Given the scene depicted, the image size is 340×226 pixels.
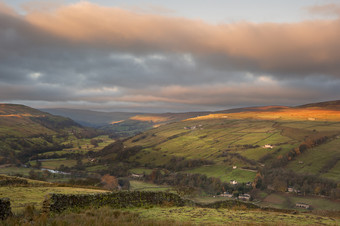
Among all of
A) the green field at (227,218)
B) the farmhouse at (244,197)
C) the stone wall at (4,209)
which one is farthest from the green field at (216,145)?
the stone wall at (4,209)

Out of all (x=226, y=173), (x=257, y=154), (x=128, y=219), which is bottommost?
(x=226, y=173)

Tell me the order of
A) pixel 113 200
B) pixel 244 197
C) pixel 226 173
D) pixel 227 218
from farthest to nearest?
pixel 226 173 < pixel 244 197 < pixel 113 200 < pixel 227 218

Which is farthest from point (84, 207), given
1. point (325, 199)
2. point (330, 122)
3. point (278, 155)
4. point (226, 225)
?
point (330, 122)

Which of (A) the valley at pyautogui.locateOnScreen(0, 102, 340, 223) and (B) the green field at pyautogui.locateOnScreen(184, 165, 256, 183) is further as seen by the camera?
(B) the green field at pyautogui.locateOnScreen(184, 165, 256, 183)

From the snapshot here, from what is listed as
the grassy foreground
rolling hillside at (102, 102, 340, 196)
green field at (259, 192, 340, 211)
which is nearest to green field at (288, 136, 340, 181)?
rolling hillside at (102, 102, 340, 196)

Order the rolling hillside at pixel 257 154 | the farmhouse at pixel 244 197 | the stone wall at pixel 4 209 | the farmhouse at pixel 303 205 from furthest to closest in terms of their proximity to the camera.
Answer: the rolling hillside at pixel 257 154, the farmhouse at pixel 244 197, the farmhouse at pixel 303 205, the stone wall at pixel 4 209

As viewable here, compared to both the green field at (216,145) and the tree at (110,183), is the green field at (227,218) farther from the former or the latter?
the green field at (216,145)

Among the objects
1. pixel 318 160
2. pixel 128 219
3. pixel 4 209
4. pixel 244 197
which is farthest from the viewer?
pixel 318 160

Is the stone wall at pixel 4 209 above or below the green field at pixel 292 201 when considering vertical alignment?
above

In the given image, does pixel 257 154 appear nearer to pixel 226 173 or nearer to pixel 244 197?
pixel 226 173

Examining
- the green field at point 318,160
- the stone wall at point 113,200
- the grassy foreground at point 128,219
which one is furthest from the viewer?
the green field at point 318,160

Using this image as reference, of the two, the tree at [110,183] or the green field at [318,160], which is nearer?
the tree at [110,183]

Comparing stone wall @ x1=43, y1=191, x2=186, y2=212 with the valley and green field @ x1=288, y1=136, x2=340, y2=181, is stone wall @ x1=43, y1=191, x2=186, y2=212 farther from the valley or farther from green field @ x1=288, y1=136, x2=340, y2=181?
green field @ x1=288, y1=136, x2=340, y2=181

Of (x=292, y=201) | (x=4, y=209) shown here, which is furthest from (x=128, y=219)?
(x=292, y=201)
